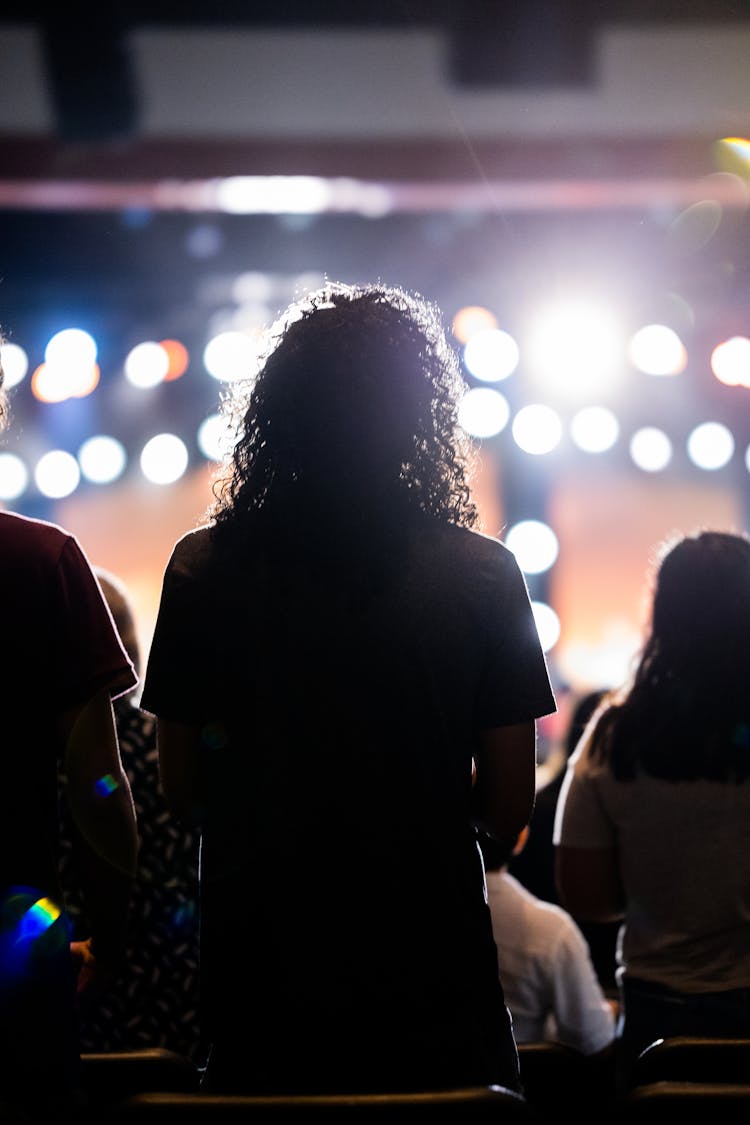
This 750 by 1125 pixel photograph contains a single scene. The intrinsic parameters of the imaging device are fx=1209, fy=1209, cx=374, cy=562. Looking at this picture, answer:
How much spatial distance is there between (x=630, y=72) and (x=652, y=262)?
171cm

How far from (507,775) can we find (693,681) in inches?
27.9

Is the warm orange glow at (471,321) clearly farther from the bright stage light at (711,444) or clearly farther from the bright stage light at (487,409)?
the bright stage light at (711,444)

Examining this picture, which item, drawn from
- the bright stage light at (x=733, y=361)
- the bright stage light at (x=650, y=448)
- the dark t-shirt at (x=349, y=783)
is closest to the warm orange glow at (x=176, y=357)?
the bright stage light at (x=650, y=448)

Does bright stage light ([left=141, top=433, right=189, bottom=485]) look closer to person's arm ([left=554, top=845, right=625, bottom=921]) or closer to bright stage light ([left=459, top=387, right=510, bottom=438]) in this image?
bright stage light ([left=459, top=387, right=510, bottom=438])

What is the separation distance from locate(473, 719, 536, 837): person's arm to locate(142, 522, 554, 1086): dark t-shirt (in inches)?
0.7

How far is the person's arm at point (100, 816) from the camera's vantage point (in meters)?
1.22

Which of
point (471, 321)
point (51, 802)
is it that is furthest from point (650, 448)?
point (51, 802)

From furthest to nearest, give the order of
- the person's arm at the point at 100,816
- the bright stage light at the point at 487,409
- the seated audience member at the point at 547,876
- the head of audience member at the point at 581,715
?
1. the bright stage light at the point at 487,409
2. the head of audience member at the point at 581,715
3. the seated audience member at the point at 547,876
4. the person's arm at the point at 100,816

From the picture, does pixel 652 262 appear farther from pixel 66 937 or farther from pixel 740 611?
pixel 66 937

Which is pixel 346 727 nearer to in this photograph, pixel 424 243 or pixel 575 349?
pixel 424 243

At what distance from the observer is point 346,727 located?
122 centimetres

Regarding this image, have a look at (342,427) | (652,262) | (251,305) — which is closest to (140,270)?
(251,305)

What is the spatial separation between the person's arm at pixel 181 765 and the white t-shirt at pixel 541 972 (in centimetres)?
88

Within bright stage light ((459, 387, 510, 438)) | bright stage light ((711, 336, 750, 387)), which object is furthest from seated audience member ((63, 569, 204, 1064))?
bright stage light ((711, 336, 750, 387))
